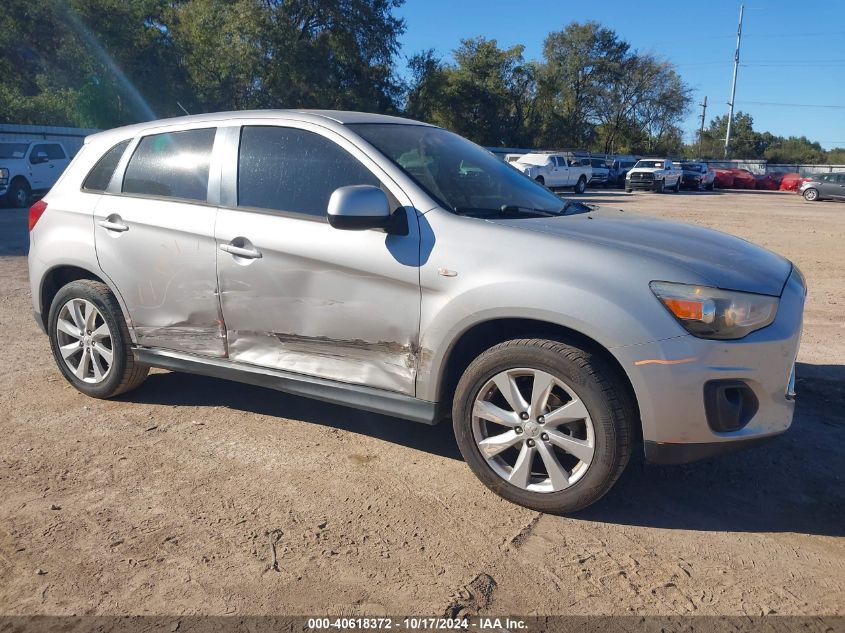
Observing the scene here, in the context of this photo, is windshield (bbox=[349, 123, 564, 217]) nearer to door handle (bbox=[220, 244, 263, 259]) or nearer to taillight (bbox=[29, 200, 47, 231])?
door handle (bbox=[220, 244, 263, 259])

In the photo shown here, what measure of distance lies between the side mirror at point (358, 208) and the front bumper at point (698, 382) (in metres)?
1.23

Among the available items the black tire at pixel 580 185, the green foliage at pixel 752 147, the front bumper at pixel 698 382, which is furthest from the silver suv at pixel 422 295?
the green foliage at pixel 752 147

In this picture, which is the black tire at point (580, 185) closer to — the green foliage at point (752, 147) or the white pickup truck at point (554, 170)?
the white pickup truck at point (554, 170)

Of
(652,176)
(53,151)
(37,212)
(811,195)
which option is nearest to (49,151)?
(53,151)

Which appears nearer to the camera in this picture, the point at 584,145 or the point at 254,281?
the point at 254,281

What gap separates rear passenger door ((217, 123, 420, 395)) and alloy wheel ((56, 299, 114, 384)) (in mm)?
1065

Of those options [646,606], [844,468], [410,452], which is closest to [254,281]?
[410,452]

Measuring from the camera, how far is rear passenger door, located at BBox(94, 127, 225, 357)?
403 cm

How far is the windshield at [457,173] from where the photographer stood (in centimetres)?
366

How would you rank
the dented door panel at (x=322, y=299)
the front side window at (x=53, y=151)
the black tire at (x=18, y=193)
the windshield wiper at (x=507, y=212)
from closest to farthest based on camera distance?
1. the dented door panel at (x=322, y=299)
2. the windshield wiper at (x=507, y=212)
3. the black tire at (x=18, y=193)
4. the front side window at (x=53, y=151)

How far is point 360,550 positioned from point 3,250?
34.4 feet

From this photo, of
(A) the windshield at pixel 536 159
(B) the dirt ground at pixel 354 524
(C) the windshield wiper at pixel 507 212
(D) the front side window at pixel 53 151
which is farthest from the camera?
(A) the windshield at pixel 536 159

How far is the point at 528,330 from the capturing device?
3.26m

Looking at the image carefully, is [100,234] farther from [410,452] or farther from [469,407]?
[469,407]
